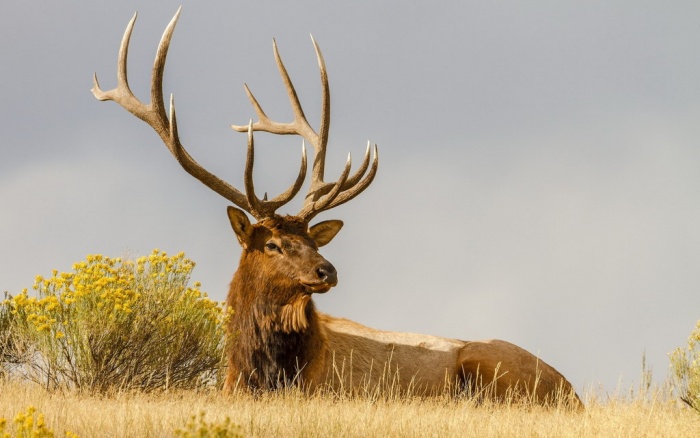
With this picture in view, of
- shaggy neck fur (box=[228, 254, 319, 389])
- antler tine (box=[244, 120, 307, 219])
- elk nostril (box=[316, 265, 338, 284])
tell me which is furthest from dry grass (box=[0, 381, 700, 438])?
antler tine (box=[244, 120, 307, 219])

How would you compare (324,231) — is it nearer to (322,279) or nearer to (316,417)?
(322,279)

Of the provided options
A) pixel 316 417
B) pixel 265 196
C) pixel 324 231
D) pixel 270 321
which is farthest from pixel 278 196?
pixel 316 417

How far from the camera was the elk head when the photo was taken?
25.3 feet

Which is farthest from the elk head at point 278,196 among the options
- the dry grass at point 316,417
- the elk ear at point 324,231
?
the dry grass at point 316,417

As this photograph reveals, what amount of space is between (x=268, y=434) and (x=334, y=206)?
3.55 m

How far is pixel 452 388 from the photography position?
9.09 meters

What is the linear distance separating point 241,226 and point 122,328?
4.94 feet

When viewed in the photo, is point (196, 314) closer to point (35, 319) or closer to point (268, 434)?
point (35, 319)

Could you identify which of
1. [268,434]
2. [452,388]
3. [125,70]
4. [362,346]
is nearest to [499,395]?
[452,388]

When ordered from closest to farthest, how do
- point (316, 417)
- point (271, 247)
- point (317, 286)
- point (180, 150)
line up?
1. point (316, 417)
2. point (317, 286)
3. point (271, 247)
4. point (180, 150)

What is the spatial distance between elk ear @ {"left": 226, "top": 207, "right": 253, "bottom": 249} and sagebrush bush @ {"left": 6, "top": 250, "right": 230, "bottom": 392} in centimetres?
89

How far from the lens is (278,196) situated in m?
8.66

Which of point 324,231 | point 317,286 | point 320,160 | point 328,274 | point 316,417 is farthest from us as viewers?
point 320,160

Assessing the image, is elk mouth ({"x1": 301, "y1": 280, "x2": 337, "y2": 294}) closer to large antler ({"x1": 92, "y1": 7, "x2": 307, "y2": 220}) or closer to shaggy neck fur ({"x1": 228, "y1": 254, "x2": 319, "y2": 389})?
shaggy neck fur ({"x1": 228, "y1": 254, "x2": 319, "y2": 389})
